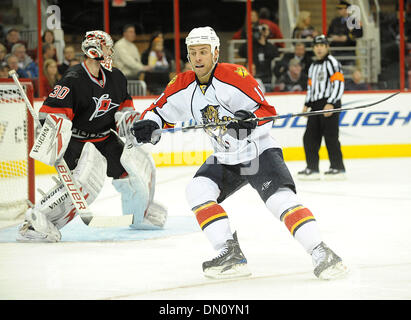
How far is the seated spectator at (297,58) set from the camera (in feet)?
30.7

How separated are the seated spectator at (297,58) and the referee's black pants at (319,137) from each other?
6.68 feet

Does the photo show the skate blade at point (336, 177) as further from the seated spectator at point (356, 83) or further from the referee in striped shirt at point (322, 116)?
the seated spectator at point (356, 83)

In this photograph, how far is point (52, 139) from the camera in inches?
171

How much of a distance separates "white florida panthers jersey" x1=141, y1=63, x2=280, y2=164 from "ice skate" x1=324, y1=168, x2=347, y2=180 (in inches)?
151

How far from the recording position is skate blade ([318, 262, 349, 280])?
127 inches

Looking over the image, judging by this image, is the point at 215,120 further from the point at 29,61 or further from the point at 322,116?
the point at 29,61

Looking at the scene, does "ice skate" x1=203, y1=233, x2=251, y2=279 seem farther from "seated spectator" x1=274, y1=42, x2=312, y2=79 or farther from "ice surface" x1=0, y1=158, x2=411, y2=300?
"seated spectator" x1=274, y1=42, x2=312, y2=79

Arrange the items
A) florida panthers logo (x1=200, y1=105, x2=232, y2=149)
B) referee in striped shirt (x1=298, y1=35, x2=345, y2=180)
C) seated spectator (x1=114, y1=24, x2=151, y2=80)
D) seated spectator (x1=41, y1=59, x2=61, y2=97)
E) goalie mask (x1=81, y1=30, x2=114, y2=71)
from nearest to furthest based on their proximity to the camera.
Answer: florida panthers logo (x1=200, y1=105, x2=232, y2=149)
goalie mask (x1=81, y1=30, x2=114, y2=71)
referee in striped shirt (x1=298, y1=35, x2=345, y2=180)
seated spectator (x1=41, y1=59, x2=61, y2=97)
seated spectator (x1=114, y1=24, x2=151, y2=80)

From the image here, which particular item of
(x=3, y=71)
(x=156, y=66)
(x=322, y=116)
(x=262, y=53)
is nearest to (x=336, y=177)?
(x=322, y=116)

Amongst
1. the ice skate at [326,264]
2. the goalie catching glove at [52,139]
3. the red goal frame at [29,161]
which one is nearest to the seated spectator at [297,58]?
the red goal frame at [29,161]

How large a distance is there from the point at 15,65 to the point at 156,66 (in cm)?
155

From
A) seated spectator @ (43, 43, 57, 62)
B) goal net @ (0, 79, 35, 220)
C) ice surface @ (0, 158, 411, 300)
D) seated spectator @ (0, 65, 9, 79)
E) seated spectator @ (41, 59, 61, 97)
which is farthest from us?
seated spectator @ (43, 43, 57, 62)

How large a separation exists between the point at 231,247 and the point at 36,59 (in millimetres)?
5749

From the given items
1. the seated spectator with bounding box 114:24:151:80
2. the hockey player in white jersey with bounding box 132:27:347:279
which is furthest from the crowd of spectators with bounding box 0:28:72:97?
the hockey player in white jersey with bounding box 132:27:347:279
